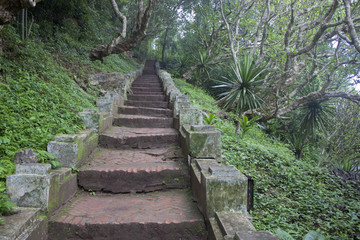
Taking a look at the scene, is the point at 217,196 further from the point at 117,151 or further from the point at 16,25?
the point at 16,25

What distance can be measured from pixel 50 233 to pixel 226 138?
4.77 m

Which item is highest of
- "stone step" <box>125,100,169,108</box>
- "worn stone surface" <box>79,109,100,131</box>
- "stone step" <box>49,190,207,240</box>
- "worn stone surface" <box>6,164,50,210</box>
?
"stone step" <box>125,100,169,108</box>

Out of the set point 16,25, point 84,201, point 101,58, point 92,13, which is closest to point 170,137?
point 84,201

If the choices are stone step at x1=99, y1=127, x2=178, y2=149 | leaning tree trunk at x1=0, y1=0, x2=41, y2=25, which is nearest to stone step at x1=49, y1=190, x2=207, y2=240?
stone step at x1=99, y1=127, x2=178, y2=149

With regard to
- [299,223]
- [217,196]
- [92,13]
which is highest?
[92,13]

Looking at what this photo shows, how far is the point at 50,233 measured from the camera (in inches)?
94.0

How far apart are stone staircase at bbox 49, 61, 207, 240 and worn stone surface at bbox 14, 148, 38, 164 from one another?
61cm

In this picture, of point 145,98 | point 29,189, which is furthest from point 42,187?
point 145,98

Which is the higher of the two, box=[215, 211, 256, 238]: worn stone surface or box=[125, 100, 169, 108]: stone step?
box=[125, 100, 169, 108]: stone step

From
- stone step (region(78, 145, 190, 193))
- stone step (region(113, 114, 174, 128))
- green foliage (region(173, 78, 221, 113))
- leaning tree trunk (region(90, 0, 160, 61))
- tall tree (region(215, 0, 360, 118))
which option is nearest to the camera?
stone step (region(78, 145, 190, 193))

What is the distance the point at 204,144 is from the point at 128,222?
135cm

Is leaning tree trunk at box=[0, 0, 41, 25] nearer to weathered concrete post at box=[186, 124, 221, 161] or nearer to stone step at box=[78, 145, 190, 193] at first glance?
stone step at box=[78, 145, 190, 193]

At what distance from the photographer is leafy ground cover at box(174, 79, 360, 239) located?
3.69 m

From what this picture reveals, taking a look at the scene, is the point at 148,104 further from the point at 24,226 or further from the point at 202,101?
the point at 24,226
